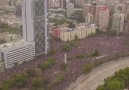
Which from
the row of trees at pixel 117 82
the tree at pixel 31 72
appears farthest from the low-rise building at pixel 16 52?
the row of trees at pixel 117 82

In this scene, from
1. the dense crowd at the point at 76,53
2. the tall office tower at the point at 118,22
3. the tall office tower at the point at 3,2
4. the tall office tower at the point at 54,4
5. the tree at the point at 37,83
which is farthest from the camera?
the tall office tower at the point at 54,4

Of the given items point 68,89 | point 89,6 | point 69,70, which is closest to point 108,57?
point 69,70

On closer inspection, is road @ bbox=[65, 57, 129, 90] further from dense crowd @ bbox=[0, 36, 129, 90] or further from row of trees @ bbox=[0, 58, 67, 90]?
row of trees @ bbox=[0, 58, 67, 90]

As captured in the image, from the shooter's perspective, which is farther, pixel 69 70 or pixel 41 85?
pixel 69 70

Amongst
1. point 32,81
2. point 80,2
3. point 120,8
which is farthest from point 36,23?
point 80,2

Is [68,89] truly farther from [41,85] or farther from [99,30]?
[99,30]

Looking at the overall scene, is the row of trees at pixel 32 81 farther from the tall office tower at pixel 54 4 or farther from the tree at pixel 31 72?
the tall office tower at pixel 54 4
